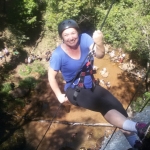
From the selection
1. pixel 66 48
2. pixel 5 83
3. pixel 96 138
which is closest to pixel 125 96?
pixel 96 138

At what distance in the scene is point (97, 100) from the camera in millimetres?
3139

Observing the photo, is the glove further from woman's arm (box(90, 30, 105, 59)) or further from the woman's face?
the woman's face

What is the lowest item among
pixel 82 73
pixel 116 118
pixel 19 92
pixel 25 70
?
pixel 19 92

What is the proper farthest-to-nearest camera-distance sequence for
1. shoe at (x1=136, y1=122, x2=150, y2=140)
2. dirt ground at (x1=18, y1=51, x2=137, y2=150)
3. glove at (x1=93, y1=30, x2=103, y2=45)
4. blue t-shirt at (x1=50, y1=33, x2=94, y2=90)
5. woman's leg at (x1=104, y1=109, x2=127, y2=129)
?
dirt ground at (x1=18, y1=51, x2=137, y2=150) < blue t-shirt at (x1=50, y1=33, x2=94, y2=90) < woman's leg at (x1=104, y1=109, x2=127, y2=129) < glove at (x1=93, y1=30, x2=103, y2=45) < shoe at (x1=136, y1=122, x2=150, y2=140)

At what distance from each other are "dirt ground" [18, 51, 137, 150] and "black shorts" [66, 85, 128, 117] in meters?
5.11

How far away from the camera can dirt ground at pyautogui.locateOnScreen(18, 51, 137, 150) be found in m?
9.22

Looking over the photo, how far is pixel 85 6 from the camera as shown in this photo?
37.2 feet

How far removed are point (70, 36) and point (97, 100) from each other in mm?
856

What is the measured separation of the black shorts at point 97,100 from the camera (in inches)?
120

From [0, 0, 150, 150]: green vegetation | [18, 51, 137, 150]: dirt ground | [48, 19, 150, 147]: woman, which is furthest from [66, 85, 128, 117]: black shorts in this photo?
[0, 0, 150, 150]: green vegetation

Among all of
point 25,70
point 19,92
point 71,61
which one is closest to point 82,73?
point 71,61

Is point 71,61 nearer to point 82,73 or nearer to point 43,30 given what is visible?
point 82,73

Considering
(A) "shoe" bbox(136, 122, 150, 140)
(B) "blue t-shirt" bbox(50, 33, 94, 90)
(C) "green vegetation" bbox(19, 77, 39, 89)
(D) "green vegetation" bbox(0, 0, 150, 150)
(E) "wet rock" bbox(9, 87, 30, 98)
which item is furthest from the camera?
(C) "green vegetation" bbox(19, 77, 39, 89)

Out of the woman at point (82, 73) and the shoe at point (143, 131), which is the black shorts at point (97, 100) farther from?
the shoe at point (143, 131)
